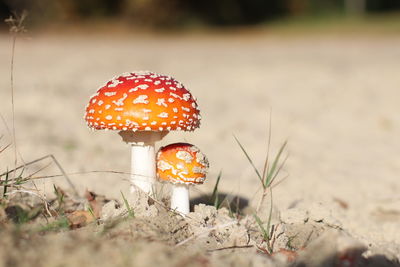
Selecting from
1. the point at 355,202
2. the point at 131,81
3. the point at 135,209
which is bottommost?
the point at 355,202

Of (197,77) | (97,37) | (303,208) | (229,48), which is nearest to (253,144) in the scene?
(303,208)

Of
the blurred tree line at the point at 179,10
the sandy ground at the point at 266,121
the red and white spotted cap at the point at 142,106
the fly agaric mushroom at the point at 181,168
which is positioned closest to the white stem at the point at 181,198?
the fly agaric mushroom at the point at 181,168

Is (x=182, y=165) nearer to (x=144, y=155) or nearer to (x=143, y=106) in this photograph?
(x=144, y=155)

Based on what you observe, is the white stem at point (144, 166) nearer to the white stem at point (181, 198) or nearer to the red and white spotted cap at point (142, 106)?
the white stem at point (181, 198)

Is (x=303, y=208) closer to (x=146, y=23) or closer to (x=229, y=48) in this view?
(x=229, y=48)

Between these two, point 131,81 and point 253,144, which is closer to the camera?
point 131,81

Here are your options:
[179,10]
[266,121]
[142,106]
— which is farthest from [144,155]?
[179,10]
